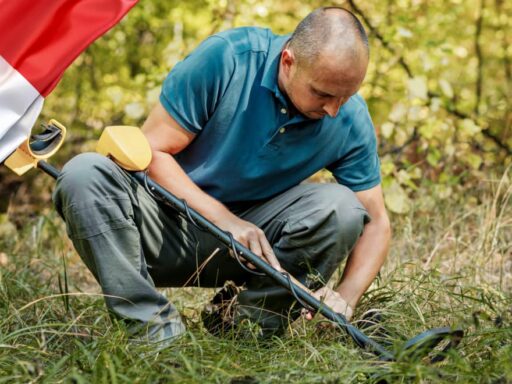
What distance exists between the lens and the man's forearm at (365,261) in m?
2.90

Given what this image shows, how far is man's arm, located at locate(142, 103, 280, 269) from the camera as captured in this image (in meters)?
2.76

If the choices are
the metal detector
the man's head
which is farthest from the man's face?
the metal detector

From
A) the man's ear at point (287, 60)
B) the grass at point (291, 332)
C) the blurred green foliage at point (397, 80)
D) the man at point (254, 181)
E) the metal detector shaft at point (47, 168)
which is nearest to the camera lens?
the grass at point (291, 332)

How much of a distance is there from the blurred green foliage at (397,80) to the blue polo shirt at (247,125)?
1440 mm

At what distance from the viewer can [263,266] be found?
8.73 feet

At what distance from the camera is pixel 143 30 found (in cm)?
720

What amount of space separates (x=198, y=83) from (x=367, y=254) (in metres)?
0.87

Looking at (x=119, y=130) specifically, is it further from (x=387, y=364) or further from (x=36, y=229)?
(x=36, y=229)

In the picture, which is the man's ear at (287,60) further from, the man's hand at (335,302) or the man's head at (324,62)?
the man's hand at (335,302)

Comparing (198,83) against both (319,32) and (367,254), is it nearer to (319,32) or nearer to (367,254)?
(319,32)

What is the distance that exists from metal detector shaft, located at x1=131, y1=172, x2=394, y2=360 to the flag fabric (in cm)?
43

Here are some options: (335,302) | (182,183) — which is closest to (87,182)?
(182,183)

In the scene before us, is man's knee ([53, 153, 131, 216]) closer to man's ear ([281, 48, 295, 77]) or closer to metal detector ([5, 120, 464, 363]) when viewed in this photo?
metal detector ([5, 120, 464, 363])

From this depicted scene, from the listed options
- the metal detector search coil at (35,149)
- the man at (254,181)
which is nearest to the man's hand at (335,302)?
the man at (254,181)
